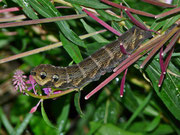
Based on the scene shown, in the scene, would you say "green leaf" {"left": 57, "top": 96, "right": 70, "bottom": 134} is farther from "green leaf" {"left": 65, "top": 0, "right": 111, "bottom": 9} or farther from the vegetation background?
"green leaf" {"left": 65, "top": 0, "right": 111, "bottom": 9}

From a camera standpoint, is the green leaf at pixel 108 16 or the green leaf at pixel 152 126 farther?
the green leaf at pixel 152 126

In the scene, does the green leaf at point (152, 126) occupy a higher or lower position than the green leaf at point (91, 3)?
lower

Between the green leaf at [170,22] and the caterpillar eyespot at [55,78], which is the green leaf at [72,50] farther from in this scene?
the green leaf at [170,22]

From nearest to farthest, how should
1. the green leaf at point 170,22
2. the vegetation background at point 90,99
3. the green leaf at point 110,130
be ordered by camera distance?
the green leaf at point 170,22
the vegetation background at point 90,99
the green leaf at point 110,130

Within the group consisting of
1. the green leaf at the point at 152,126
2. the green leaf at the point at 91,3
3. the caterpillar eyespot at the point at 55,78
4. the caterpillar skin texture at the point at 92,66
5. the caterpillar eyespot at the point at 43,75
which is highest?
the green leaf at the point at 91,3

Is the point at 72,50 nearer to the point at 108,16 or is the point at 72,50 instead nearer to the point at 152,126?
the point at 108,16

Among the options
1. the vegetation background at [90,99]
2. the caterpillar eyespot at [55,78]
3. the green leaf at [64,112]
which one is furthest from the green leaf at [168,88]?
the green leaf at [64,112]

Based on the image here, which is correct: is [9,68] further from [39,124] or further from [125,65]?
[125,65]

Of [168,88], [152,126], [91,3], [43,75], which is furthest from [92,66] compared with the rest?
[152,126]
